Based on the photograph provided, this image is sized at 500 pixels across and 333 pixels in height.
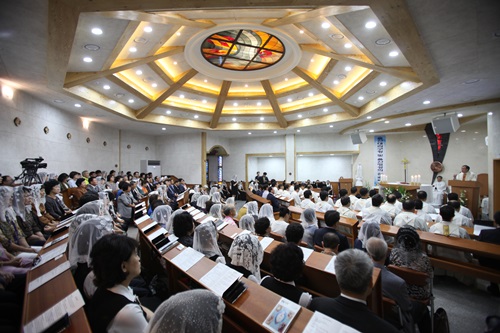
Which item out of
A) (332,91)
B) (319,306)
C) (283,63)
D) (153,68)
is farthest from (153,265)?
(332,91)

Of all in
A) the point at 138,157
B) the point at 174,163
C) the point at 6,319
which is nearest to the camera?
the point at 6,319

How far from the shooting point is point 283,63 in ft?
29.9

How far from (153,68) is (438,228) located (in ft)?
30.9

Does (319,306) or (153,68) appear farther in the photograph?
(153,68)

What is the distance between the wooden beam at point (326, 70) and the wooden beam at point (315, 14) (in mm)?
2709

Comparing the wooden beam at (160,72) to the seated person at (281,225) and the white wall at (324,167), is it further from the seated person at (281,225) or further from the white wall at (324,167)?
the white wall at (324,167)

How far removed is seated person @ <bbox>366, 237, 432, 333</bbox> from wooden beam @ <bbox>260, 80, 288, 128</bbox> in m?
9.45

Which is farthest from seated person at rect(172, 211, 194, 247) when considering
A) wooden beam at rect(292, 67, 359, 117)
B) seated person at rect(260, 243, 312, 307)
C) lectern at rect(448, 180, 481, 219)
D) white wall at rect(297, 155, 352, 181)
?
white wall at rect(297, 155, 352, 181)

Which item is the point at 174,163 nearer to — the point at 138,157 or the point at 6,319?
the point at 138,157

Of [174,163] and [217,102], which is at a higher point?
[217,102]

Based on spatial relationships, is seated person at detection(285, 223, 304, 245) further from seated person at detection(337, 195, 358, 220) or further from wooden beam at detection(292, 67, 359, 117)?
wooden beam at detection(292, 67, 359, 117)

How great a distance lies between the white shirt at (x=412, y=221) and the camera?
4.70 metres

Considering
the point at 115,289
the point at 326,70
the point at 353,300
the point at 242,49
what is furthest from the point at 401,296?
the point at 242,49

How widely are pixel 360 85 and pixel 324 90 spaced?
5.70 feet
